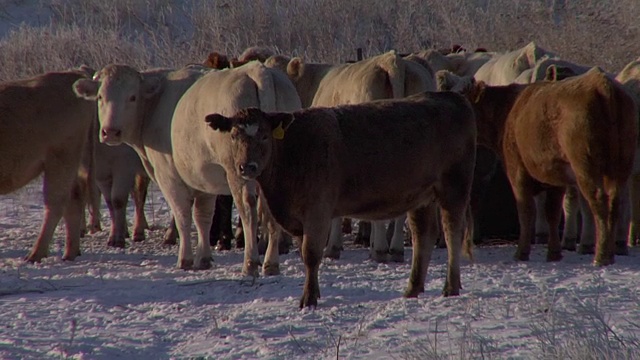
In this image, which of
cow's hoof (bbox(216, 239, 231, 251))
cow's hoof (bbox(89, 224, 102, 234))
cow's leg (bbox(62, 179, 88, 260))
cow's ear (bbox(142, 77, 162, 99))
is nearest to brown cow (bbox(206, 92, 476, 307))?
cow's ear (bbox(142, 77, 162, 99))

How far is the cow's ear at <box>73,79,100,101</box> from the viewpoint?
10719 mm

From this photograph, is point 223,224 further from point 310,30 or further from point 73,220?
point 310,30

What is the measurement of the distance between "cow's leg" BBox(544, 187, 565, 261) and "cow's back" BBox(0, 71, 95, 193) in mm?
4668

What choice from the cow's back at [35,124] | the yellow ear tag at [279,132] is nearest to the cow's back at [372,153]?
the yellow ear tag at [279,132]

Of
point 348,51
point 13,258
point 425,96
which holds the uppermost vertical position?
point 348,51

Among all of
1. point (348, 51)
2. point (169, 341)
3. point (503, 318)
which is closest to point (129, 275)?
point (169, 341)

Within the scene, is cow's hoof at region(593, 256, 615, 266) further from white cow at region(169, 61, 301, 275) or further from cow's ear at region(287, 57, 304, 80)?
cow's ear at region(287, 57, 304, 80)

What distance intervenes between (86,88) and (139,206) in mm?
2976

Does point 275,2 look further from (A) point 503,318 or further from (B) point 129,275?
(A) point 503,318

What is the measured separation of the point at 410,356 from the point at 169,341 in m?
1.75

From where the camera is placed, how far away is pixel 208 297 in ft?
27.2

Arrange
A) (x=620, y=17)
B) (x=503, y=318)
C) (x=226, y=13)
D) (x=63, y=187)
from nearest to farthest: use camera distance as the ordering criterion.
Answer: (x=503, y=318) < (x=63, y=187) < (x=620, y=17) < (x=226, y=13)

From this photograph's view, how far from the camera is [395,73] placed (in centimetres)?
1095

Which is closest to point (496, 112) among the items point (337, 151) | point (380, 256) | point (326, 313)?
point (380, 256)
